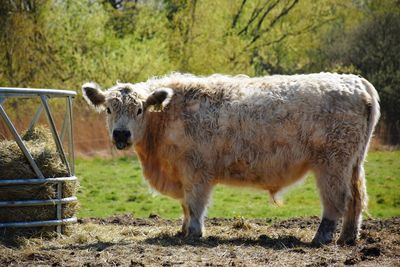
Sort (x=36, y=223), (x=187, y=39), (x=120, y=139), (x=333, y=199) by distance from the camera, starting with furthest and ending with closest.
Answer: (x=187, y=39), (x=120, y=139), (x=333, y=199), (x=36, y=223)

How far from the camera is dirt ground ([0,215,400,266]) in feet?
27.6

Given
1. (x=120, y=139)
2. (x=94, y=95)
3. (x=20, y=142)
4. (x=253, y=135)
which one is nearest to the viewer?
(x=20, y=142)

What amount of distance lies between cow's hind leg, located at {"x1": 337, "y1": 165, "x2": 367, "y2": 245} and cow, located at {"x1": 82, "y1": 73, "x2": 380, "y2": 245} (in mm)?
15

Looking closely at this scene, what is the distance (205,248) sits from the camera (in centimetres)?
935

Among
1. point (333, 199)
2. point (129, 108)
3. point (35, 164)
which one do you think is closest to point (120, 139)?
point (129, 108)

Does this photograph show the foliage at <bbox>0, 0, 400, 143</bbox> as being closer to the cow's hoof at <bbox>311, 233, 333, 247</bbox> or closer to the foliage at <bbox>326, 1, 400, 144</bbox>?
the foliage at <bbox>326, 1, 400, 144</bbox>

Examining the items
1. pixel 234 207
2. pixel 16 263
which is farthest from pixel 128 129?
pixel 234 207

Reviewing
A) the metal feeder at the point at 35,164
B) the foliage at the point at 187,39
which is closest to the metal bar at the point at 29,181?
the metal feeder at the point at 35,164

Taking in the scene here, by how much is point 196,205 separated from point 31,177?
247cm

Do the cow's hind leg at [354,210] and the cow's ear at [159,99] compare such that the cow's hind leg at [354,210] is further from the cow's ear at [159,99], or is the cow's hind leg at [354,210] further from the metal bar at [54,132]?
the metal bar at [54,132]

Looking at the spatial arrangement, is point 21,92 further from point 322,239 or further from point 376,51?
point 376,51

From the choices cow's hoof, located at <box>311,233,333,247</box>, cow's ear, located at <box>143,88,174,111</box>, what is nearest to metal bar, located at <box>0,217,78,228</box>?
cow's ear, located at <box>143,88,174,111</box>

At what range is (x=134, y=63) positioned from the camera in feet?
105

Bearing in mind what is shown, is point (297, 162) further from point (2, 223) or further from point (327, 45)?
point (327, 45)
